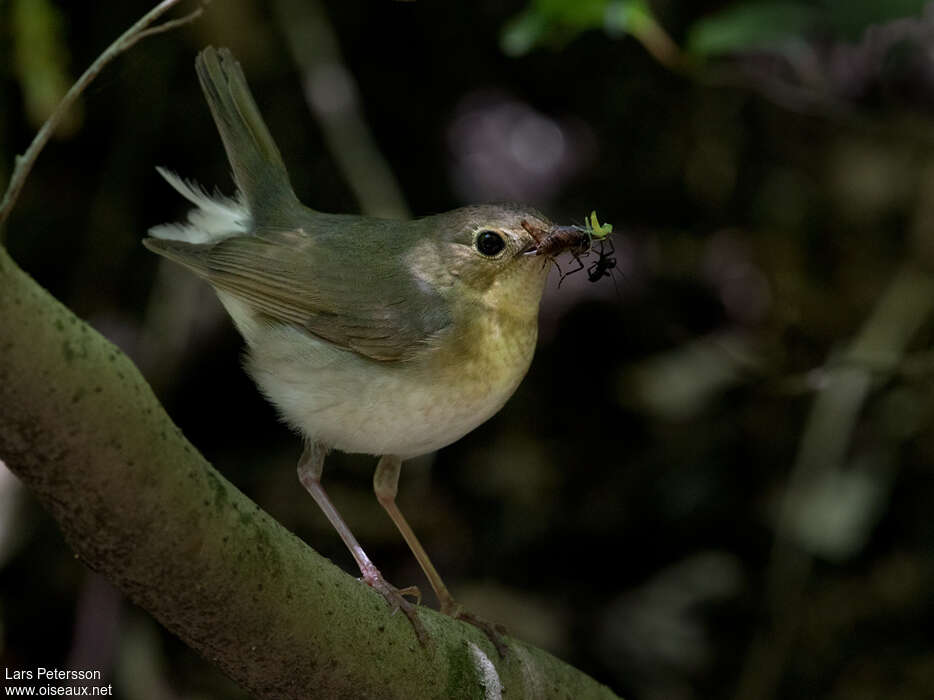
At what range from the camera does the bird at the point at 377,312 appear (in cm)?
285

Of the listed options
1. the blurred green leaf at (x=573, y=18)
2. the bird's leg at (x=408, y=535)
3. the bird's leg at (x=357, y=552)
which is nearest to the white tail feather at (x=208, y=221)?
the bird's leg at (x=357, y=552)

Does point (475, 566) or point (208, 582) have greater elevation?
point (208, 582)

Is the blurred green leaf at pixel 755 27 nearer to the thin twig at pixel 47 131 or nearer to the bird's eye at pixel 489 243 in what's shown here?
the bird's eye at pixel 489 243

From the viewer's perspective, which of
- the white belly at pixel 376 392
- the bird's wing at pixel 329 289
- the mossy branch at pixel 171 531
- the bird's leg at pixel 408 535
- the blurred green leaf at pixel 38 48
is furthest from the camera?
the blurred green leaf at pixel 38 48

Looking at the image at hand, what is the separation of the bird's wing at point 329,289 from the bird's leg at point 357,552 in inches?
13.4

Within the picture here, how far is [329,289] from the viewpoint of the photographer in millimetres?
3049

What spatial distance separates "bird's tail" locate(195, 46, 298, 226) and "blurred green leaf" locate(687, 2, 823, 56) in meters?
1.39

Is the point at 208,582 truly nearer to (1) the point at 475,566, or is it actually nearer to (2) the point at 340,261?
(2) the point at 340,261

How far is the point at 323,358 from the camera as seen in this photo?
2.94 metres

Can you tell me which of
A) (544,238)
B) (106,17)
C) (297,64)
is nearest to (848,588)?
(544,238)

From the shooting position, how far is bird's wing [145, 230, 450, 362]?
2.94m

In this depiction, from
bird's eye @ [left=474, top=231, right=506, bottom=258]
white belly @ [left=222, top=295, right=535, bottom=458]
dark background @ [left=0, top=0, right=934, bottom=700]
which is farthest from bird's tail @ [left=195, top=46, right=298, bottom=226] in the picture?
dark background @ [left=0, top=0, right=934, bottom=700]

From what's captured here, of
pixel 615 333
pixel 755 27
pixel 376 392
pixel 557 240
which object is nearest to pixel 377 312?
pixel 376 392

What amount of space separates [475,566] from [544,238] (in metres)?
2.41
